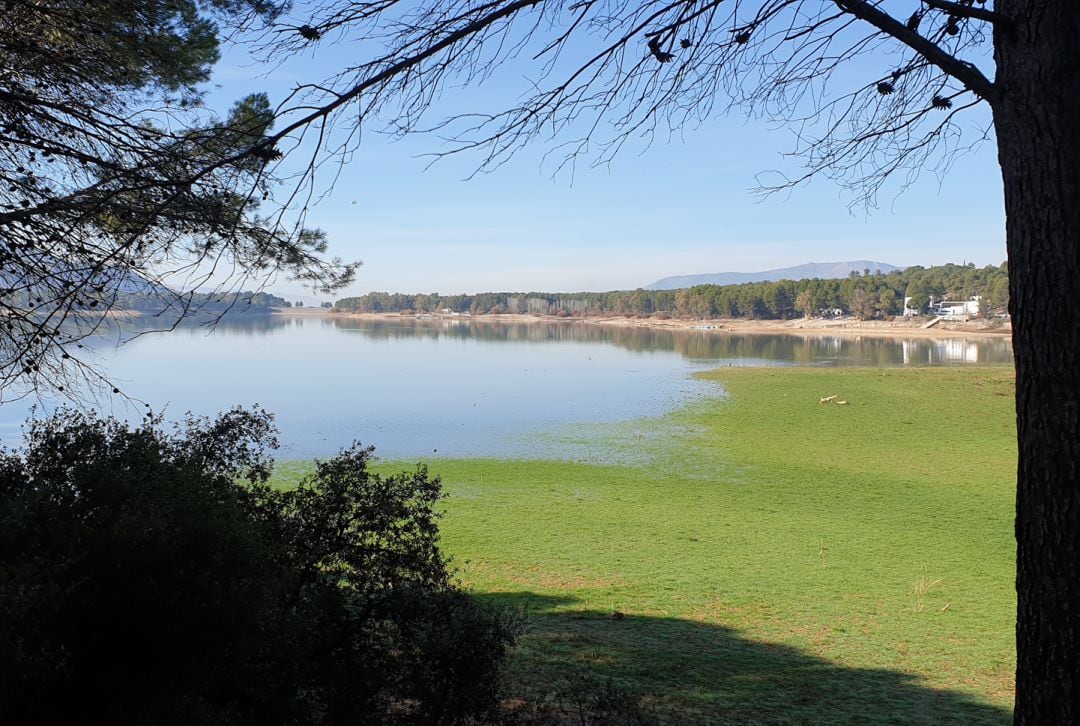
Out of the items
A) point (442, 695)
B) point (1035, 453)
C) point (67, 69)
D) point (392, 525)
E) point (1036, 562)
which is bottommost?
point (442, 695)

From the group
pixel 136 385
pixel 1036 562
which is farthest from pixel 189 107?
pixel 136 385

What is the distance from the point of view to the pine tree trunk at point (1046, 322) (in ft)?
6.10

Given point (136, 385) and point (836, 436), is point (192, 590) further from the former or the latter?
point (136, 385)

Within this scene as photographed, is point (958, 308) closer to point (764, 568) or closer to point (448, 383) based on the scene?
point (448, 383)

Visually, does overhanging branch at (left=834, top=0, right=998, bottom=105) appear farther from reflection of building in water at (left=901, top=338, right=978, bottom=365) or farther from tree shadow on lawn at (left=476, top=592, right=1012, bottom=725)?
reflection of building in water at (left=901, top=338, right=978, bottom=365)

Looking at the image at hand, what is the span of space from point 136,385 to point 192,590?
2925cm

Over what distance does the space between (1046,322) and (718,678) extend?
3612 mm

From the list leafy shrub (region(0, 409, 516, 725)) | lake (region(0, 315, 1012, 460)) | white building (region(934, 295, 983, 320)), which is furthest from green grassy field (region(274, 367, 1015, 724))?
white building (region(934, 295, 983, 320))

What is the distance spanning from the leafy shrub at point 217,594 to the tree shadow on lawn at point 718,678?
125 cm

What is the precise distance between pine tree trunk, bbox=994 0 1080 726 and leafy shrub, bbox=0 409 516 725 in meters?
1.88

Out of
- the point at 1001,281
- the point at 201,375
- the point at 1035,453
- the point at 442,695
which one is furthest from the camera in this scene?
the point at 1001,281

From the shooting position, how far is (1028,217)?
1.93 m

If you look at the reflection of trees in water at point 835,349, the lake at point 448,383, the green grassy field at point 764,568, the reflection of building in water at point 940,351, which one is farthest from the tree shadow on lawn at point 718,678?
the reflection of building in water at point 940,351

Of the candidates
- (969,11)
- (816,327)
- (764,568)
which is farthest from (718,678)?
(816,327)
